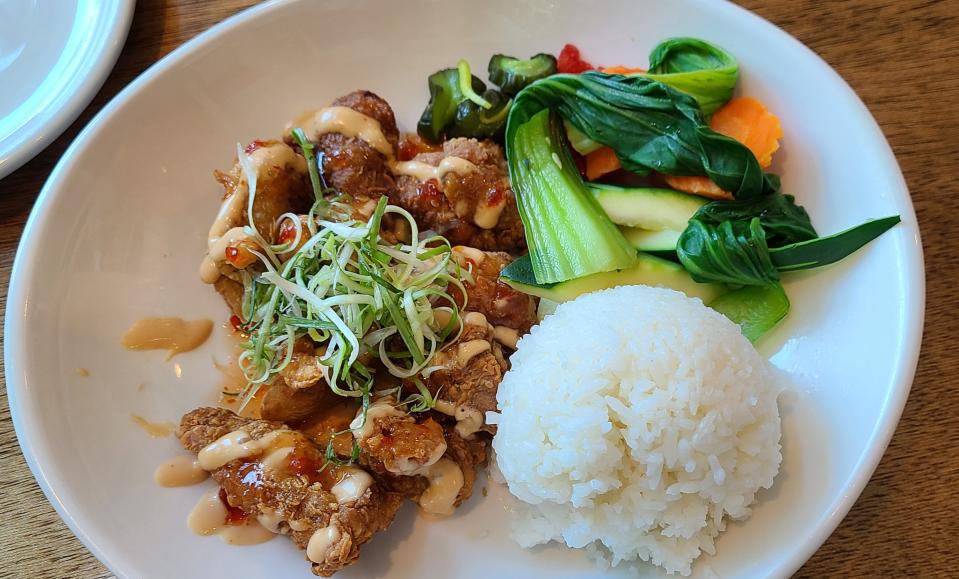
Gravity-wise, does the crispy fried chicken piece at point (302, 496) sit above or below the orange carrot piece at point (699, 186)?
below

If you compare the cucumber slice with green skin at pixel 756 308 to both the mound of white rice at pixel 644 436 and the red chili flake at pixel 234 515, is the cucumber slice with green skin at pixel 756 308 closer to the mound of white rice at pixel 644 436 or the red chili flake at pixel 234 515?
the mound of white rice at pixel 644 436

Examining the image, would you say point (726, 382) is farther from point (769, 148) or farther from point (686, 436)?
point (769, 148)

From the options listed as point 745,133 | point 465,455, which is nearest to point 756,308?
point 745,133

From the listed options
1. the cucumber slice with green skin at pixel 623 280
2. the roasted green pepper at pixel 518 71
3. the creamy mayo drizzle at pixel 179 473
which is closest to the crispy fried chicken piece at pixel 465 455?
the cucumber slice with green skin at pixel 623 280

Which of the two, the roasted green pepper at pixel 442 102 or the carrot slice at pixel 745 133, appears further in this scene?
the roasted green pepper at pixel 442 102

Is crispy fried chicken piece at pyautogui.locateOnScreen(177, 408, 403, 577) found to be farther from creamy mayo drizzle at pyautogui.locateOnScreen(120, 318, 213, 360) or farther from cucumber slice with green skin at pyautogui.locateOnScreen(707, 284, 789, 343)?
cucumber slice with green skin at pyautogui.locateOnScreen(707, 284, 789, 343)

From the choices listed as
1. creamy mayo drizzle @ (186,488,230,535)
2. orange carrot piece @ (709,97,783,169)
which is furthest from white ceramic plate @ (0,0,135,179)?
orange carrot piece @ (709,97,783,169)

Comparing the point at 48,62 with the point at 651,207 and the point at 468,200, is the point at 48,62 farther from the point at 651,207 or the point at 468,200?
the point at 651,207
